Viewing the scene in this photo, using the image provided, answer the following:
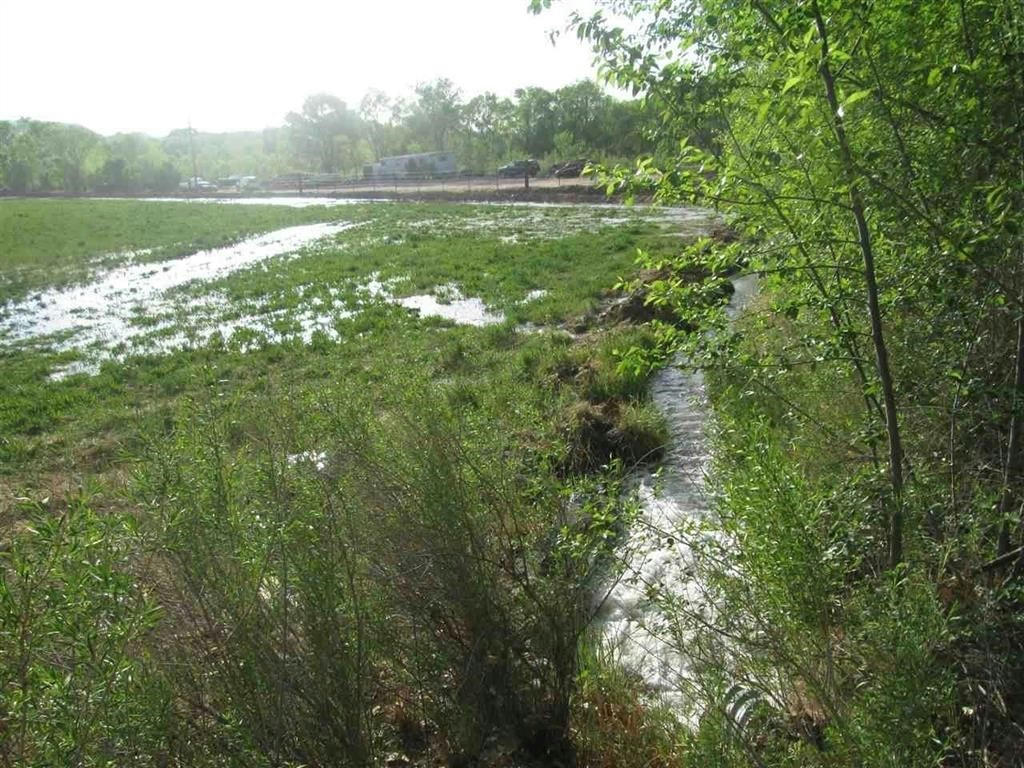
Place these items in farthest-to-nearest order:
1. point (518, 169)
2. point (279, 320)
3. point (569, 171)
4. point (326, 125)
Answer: point (326, 125) < point (518, 169) < point (569, 171) < point (279, 320)

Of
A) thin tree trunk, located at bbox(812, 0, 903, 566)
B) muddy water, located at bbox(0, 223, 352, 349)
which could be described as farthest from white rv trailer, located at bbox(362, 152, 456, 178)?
thin tree trunk, located at bbox(812, 0, 903, 566)

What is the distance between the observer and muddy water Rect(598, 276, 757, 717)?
12.6ft

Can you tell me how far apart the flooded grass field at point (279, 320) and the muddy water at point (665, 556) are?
1013 millimetres

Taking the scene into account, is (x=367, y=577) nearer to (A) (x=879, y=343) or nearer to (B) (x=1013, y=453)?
(A) (x=879, y=343)

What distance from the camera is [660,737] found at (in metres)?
3.74

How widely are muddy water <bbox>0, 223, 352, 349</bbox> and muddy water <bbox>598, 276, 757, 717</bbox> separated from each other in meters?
10.9

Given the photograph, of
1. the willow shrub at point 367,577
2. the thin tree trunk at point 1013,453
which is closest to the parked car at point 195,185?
the willow shrub at point 367,577

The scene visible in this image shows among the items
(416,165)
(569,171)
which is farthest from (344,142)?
(569,171)

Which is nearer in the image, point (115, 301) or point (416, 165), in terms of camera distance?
point (115, 301)

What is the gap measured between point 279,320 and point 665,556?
1102 centimetres

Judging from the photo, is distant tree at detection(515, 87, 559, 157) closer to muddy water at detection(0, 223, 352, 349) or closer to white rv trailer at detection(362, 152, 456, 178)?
white rv trailer at detection(362, 152, 456, 178)

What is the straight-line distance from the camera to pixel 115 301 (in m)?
19.1

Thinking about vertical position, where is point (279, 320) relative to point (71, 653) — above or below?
below

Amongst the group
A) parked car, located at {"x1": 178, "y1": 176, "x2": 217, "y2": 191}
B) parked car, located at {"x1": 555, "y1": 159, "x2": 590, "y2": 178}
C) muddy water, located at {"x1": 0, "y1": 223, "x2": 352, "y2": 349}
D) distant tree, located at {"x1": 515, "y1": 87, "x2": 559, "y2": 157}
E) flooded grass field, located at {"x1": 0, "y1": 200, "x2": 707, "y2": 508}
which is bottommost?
muddy water, located at {"x1": 0, "y1": 223, "x2": 352, "y2": 349}
